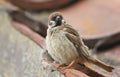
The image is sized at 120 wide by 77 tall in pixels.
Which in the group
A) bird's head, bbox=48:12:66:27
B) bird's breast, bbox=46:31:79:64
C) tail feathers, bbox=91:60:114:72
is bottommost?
tail feathers, bbox=91:60:114:72

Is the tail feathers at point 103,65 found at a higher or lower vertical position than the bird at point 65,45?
lower

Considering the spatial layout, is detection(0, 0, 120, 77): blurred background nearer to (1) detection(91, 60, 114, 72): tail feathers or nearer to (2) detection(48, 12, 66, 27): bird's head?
(1) detection(91, 60, 114, 72): tail feathers

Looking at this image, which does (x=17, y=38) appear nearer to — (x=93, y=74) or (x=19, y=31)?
(x=19, y=31)

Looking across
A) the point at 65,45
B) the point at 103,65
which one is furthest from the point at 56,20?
the point at 103,65

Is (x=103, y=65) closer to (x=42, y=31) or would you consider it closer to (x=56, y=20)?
(x=56, y=20)

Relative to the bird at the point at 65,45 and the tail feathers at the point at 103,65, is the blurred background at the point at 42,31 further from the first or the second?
the bird at the point at 65,45

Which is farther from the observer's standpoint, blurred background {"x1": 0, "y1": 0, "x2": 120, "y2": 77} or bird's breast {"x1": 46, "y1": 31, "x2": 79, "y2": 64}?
blurred background {"x1": 0, "y1": 0, "x2": 120, "y2": 77}

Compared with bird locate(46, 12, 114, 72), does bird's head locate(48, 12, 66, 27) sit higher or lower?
higher

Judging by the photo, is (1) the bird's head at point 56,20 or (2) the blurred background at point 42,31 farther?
(2) the blurred background at point 42,31

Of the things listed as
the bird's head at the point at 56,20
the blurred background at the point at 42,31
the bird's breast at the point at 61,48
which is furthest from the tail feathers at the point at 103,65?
the bird's head at the point at 56,20

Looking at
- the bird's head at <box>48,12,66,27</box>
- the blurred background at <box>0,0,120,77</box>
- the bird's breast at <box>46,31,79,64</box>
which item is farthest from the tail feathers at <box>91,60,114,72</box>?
the bird's head at <box>48,12,66,27</box>
